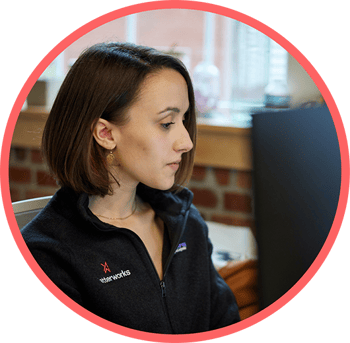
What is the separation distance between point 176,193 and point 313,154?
0.36 m

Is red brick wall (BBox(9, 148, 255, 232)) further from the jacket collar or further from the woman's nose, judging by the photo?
the woman's nose

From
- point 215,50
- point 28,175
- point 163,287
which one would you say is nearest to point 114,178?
point 163,287

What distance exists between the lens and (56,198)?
0.76m

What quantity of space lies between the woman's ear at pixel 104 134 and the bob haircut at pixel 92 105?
1 centimetres

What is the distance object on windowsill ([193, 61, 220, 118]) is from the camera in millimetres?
1614

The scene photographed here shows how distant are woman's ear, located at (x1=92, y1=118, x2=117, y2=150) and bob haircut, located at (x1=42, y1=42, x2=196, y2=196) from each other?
0.03ft

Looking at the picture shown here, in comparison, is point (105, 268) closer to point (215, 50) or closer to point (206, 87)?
point (206, 87)

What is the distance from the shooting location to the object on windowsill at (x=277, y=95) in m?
1.53

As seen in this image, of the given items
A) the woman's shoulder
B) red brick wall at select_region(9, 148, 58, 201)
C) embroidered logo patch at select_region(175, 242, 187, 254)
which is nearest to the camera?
the woman's shoulder

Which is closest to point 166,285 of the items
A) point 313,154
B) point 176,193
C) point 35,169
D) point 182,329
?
point 182,329

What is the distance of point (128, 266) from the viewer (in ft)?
2.53

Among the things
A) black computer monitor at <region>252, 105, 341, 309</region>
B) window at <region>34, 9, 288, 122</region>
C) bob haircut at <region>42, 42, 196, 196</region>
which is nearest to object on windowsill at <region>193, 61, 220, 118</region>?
window at <region>34, 9, 288, 122</region>

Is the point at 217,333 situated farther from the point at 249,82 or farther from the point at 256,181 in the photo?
the point at 249,82

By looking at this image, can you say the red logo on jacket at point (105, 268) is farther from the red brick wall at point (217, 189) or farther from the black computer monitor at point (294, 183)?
the red brick wall at point (217, 189)
